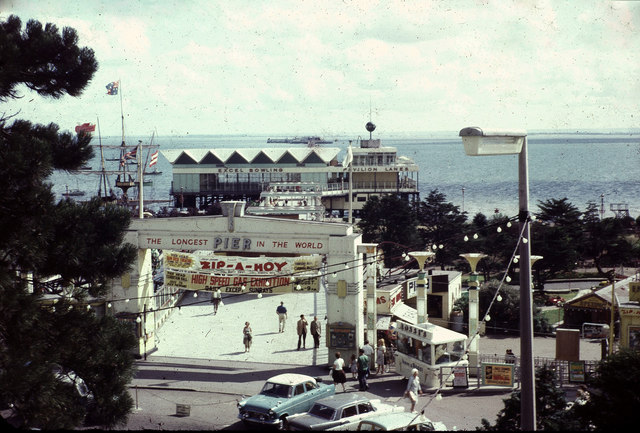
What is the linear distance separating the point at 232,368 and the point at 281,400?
672 cm

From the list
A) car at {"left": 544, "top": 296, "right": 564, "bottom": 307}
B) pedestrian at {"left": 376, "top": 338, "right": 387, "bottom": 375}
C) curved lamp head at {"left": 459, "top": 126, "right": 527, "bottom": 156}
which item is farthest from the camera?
car at {"left": 544, "top": 296, "right": 564, "bottom": 307}

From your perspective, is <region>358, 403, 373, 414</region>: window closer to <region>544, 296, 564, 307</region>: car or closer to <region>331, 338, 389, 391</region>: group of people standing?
<region>331, 338, 389, 391</region>: group of people standing

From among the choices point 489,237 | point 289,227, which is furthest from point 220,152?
point 289,227

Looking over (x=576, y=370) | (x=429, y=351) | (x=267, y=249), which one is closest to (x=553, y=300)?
(x=576, y=370)

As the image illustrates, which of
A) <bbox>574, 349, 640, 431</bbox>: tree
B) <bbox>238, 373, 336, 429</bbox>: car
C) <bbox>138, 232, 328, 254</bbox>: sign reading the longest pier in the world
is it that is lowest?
<bbox>238, 373, 336, 429</bbox>: car

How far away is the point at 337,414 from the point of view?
16.2 m

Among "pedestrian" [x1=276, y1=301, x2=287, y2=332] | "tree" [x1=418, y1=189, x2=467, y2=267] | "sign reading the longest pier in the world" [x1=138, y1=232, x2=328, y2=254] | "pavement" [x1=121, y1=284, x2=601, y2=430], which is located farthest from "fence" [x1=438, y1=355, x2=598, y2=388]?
"tree" [x1=418, y1=189, x2=467, y2=267]

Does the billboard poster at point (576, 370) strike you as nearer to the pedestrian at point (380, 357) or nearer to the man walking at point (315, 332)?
the pedestrian at point (380, 357)

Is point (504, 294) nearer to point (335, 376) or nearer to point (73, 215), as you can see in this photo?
point (335, 376)

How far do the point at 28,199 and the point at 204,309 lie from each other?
2168 centimetres

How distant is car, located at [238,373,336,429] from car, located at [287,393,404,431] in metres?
0.52

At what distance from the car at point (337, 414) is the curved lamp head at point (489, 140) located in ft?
29.7

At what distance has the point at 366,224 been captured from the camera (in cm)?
5750

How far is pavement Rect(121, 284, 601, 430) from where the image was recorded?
1916 cm
